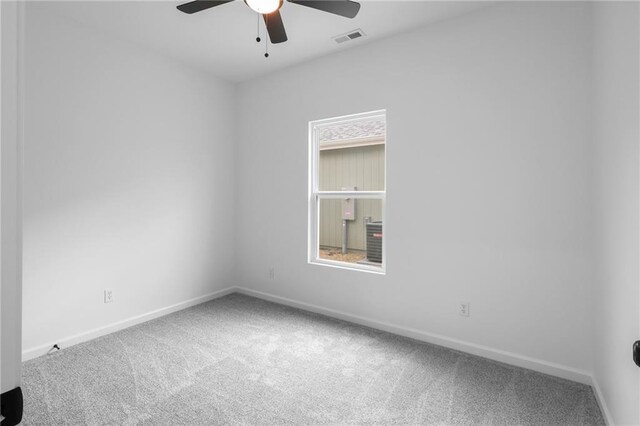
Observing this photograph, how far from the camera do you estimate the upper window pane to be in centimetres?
341

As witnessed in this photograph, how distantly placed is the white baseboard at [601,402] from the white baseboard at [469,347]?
0.12ft

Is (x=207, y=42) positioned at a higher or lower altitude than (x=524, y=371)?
higher

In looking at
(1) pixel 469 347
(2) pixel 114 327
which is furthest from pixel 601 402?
(2) pixel 114 327

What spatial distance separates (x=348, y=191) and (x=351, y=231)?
18.0 inches

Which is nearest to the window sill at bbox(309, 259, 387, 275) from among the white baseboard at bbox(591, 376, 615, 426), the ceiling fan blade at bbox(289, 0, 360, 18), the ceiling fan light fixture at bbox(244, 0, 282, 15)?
the white baseboard at bbox(591, 376, 615, 426)

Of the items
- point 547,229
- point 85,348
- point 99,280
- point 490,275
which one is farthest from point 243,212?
point 547,229

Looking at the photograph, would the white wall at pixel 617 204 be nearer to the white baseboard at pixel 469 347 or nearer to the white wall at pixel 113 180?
the white baseboard at pixel 469 347

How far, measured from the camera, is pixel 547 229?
243 cm

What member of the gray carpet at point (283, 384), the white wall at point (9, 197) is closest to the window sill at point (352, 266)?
the gray carpet at point (283, 384)

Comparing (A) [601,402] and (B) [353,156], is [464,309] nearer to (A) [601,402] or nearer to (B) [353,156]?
(A) [601,402]

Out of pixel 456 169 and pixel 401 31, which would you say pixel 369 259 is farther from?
pixel 401 31

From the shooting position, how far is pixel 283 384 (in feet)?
7.54

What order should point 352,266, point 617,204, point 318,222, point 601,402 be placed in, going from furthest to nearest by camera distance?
point 318,222 → point 352,266 → point 601,402 → point 617,204

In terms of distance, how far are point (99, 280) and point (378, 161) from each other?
2918 mm
